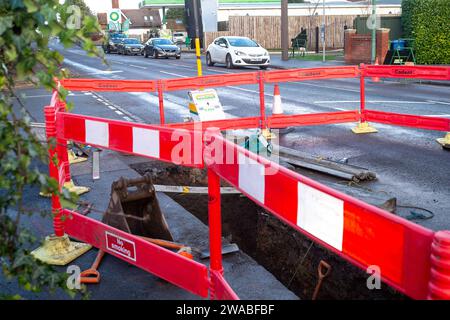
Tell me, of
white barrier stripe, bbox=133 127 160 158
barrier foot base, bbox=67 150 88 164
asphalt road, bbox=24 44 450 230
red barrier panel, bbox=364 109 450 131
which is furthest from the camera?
red barrier panel, bbox=364 109 450 131

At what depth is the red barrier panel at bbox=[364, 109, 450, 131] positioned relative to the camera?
9633mm

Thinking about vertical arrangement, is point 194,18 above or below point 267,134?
above

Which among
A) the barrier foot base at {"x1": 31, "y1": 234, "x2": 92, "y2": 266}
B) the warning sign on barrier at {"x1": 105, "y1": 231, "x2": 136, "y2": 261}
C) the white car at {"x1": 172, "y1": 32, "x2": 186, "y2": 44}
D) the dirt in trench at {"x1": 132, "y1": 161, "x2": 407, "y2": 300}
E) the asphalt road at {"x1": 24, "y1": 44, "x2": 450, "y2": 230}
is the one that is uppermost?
the white car at {"x1": 172, "y1": 32, "x2": 186, "y2": 44}

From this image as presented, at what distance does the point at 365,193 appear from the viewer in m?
6.05

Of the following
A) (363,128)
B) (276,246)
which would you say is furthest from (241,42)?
(276,246)

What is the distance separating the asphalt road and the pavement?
0.01m

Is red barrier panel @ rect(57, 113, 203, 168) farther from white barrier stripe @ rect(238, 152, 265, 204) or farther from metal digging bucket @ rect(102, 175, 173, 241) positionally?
white barrier stripe @ rect(238, 152, 265, 204)

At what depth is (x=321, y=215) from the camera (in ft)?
8.74

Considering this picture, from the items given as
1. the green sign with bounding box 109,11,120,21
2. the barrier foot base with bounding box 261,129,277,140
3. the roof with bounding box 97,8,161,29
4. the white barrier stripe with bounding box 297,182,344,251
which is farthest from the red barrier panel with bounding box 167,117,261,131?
the roof with bounding box 97,8,161,29

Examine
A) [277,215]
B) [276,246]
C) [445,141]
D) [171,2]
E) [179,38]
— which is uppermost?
[171,2]

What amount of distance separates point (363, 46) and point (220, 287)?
2752cm

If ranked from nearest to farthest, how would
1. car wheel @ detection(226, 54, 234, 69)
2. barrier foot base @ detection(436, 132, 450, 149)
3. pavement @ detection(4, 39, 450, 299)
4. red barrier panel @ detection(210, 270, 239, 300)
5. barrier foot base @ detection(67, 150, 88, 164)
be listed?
red barrier panel @ detection(210, 270, 239, 300) < pavement @ detection(4, 39, 450, 299) < barrier foot base @ detection(67, 150, 88, 164) < barrier foot base @ detection(436, 132, 450, 149) < car wheel @ detection(226, 54, 234, 69)

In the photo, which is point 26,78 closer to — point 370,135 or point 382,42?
point 370,135

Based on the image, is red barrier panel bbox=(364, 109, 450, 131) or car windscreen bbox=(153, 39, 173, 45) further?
car windscreen bbox=(153, 39, 173, 45)
